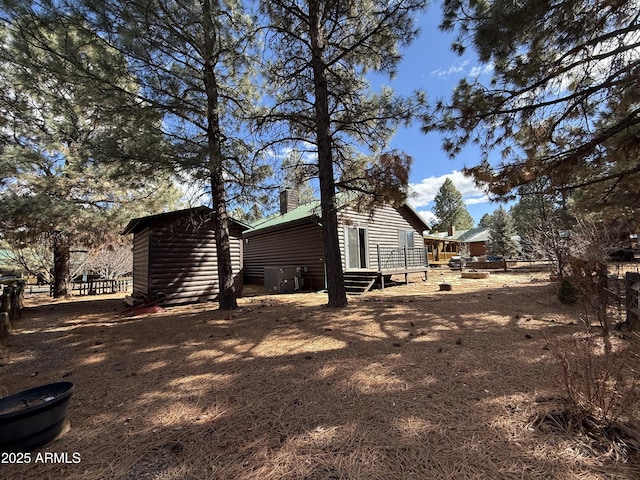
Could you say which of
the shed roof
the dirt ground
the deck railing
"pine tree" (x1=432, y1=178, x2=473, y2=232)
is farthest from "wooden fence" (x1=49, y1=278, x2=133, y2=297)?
"pine tree" (x1=432, y1=178, x2=473, y2=232)

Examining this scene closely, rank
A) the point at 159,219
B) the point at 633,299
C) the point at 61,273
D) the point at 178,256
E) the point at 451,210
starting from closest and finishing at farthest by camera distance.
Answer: the point at 633,299 → the point at 159,219 → the point at 178,256 → the point at 61,273 → the point at 451,210

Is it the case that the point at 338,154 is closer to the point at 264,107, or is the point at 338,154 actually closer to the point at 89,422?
the point at 264,107

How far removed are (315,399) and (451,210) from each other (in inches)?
2121

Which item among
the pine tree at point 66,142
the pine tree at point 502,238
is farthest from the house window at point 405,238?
the pine tree at point 502,238

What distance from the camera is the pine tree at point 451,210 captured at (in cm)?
5053

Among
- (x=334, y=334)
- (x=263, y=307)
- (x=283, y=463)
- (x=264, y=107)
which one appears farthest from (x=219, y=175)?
(x=283, y=463)

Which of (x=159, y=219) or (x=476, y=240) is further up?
(x=476, y=240)

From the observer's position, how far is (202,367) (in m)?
3.72

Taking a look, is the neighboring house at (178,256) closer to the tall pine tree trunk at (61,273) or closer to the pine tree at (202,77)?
the pine tree at (202,77)

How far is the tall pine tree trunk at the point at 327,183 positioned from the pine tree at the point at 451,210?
157ft

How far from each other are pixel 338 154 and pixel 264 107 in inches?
98.2

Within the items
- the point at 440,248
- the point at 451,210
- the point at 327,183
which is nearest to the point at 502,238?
the point at 440,248

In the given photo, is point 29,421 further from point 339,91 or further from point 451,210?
point 451,210

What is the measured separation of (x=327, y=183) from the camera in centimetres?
704
